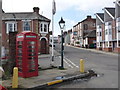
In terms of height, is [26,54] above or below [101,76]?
above

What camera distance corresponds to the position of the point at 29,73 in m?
10.3

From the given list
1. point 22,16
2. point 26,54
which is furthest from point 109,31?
point 26,54

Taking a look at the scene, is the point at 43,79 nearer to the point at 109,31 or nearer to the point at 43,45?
the point at 43,45

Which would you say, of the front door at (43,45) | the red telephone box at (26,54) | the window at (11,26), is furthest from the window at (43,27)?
the red telephone box at (26,54)

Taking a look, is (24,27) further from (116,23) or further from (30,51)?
(30,51)

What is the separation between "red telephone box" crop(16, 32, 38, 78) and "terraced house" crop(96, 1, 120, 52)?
29.4 m

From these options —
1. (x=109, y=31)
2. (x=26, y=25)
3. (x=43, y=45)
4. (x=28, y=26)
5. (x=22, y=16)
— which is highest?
(x=22, y=16)

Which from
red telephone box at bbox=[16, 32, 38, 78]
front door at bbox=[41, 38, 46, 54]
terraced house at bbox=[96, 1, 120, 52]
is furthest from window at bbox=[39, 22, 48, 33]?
red telephone box at bbox=[16, 32, 38, 78]

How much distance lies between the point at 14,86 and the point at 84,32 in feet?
229

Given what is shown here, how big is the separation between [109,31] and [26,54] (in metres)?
34.7

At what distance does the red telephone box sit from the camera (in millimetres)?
10133

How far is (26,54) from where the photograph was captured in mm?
10133

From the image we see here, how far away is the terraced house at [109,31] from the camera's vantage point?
1501 inches

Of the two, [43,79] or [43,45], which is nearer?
[43,79]
